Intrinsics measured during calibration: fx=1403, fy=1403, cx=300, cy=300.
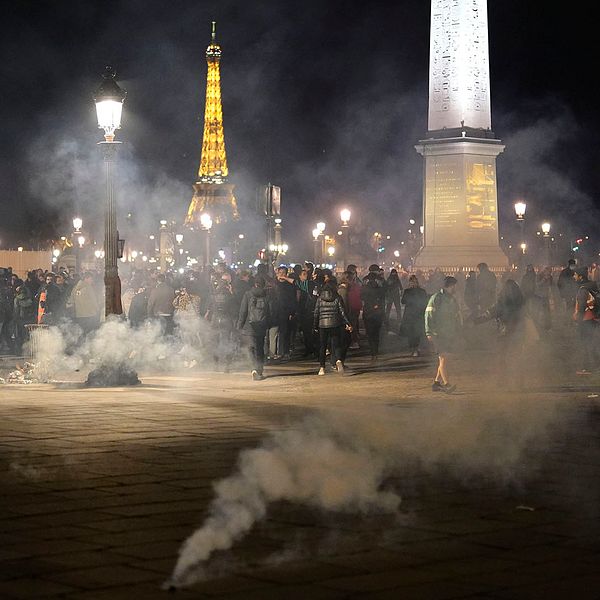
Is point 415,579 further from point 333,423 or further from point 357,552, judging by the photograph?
point 333,423

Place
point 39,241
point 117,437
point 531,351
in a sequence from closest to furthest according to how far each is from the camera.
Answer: point 117,437
point 531,351
point 39,241

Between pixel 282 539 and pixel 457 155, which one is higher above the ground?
pixel 457 155

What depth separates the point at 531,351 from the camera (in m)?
22.2

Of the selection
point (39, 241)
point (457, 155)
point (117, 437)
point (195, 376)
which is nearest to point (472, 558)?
point (117, 437)

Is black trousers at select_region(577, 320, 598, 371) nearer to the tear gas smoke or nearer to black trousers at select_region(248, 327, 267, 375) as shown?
black trousers at select_region(248, 327, 267, 375)

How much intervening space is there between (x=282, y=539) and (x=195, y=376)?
11892mm

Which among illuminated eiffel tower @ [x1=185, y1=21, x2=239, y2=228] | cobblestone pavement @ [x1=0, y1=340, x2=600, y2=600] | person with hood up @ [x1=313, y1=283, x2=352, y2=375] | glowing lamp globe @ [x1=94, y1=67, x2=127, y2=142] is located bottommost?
cobblestone pavement @ [x1=0, y1=340, x2=600, y2=600]

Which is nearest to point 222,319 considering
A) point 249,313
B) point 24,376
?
point 249,313

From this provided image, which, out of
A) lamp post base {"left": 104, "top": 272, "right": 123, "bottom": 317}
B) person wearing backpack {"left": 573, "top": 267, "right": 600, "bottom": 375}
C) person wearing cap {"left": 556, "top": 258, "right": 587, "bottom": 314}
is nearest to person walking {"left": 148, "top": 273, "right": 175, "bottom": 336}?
lamp post base {"left": 104, "top": 272, "right": 123, "bottom": 317}

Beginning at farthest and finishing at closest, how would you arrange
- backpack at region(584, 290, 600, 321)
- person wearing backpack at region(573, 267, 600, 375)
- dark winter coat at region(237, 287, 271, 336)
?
backpack at region(584, 290, 600, 321) < person wearing backpack at region(573, 267, 600, 375) < dark winter coat at region(237, 287, 271, 336)

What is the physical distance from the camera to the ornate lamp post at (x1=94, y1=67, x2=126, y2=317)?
56.7 ft

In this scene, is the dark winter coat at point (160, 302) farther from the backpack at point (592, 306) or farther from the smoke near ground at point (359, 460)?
the smoke near ground at point (359, 460)

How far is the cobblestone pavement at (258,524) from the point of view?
618 cm

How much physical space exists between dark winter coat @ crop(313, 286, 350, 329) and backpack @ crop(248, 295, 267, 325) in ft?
2.92
